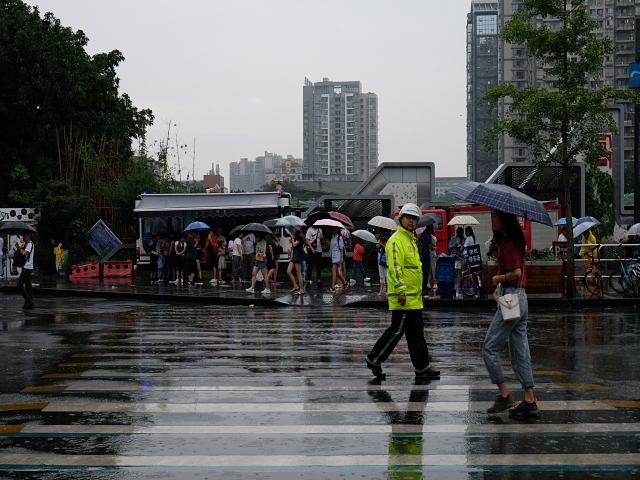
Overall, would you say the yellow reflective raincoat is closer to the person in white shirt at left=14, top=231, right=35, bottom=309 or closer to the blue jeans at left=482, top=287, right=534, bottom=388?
the blue jeans at left=482, top=287, right=534, bottom=388

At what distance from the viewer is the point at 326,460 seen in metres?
6.13

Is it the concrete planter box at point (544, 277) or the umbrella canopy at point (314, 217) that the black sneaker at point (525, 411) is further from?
the umbrella canopy at point (314, 217)

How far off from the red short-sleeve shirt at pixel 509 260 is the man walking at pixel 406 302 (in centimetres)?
159

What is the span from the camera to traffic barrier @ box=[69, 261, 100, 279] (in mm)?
31578

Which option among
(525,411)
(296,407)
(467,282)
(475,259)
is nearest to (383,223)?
(475,259)

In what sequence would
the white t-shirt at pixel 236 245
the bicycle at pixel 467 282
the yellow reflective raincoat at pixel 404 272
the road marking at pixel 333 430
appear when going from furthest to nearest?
1. the white t-shirt at pixel 236 245
2. the bicycle at pixel 467 282
3. the yellow reflective raincoat at pixel 404 272
4. the road marking at pixel 333 430

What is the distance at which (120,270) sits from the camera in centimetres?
3169

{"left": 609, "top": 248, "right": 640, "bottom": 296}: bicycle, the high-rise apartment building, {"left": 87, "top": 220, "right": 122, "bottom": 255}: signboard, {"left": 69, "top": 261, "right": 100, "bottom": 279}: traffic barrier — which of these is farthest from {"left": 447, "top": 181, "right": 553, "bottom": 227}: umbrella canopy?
the high-rise apartment building

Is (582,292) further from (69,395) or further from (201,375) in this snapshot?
(69,395)

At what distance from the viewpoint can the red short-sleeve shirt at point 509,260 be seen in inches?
312

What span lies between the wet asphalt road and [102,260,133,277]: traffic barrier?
17213mm

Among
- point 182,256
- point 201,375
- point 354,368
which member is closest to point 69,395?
point 201,375

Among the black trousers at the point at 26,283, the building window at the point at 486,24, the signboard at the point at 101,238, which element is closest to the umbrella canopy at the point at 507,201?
the black trousers at the point at 26,283

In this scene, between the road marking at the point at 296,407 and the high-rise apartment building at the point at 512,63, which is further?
the high-rise apartment building at the point at 512,63
